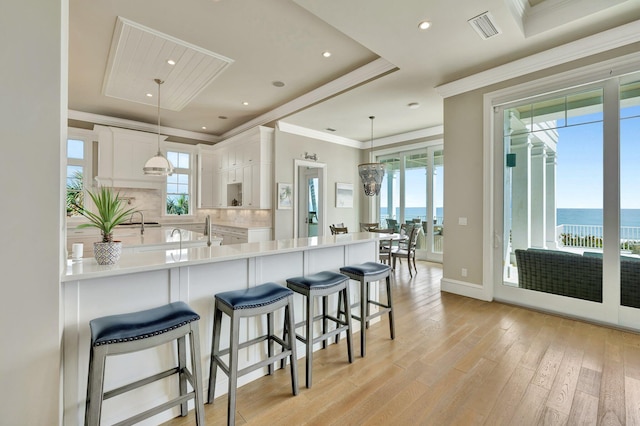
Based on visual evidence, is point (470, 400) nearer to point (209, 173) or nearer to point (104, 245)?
point (104, 245)

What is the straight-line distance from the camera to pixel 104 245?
167cm

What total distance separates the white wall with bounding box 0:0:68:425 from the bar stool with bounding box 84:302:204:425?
0.67ft

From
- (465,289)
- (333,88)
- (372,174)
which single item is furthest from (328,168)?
(465,289)

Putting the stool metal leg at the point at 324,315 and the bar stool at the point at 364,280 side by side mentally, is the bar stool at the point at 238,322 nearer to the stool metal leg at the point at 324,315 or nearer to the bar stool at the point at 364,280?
the stool metal leg at the point at 324,315

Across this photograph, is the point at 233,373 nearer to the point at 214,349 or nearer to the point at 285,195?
the point at 214,349

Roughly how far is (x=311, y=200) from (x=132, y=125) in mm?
4509

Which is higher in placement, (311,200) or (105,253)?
(311,200)

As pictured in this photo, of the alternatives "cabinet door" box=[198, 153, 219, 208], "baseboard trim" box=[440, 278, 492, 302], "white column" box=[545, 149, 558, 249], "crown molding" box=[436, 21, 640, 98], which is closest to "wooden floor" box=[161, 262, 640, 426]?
"baseboard trim" box=[440, 278, 492, 302]

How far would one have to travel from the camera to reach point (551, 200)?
353 centimetres

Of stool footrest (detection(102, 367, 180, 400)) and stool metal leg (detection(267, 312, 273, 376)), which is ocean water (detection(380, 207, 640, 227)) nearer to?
stool metal leg (detection(267, 312, 273, 376))

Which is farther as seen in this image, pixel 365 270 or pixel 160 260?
pixel 365 270

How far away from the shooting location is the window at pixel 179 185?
6930 mm

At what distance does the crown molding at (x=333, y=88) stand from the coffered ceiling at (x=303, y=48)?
0.02 metres

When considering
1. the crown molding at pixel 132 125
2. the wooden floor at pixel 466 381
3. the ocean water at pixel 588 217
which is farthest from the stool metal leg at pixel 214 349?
the crown molding at pixel 132 125
